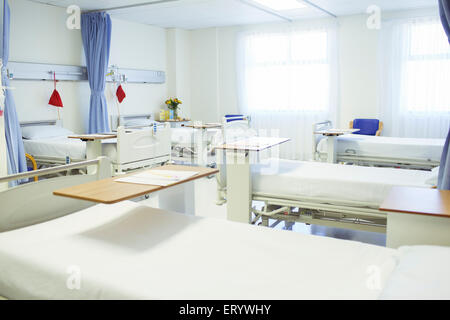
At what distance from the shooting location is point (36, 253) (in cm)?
167

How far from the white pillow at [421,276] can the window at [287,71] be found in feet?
19.6

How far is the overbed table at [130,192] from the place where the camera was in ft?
5.70

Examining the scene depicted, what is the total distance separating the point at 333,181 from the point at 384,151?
2061 mm

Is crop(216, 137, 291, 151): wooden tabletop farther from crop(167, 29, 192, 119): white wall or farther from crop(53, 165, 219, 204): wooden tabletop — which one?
crop(167, 29, 192, 119): white wall

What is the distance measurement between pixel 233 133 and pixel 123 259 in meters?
2.55

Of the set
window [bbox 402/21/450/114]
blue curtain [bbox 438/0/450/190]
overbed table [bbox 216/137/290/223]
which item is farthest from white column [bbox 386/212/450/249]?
window [bbox 402/21/450/114]

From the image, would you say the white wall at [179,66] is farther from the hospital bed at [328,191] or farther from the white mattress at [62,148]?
the hospital bed at [328,191]

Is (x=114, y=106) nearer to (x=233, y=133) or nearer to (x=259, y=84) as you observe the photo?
(x=259, y=84)

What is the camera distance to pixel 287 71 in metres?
7.46

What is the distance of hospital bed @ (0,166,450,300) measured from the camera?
137 cm

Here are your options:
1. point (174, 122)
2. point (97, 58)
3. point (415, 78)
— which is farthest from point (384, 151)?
point (97, 58)

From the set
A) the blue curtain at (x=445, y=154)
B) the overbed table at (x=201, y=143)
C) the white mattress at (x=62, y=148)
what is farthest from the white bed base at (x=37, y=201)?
the overbed table at (x=201, y=143)

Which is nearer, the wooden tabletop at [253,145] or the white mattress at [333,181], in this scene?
the white mattress at [333,181]

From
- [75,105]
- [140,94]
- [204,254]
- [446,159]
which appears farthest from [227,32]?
[204,254]
